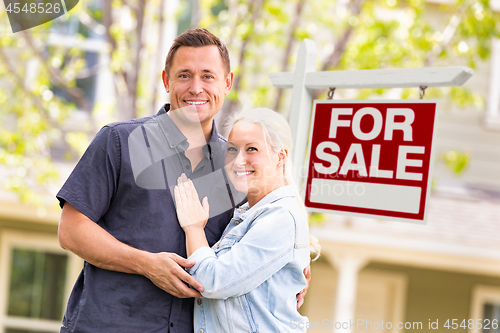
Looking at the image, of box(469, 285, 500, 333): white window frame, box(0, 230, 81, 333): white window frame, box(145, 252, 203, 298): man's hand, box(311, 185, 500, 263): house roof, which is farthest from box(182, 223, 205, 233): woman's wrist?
box(469, 285, 500, 333): white window frame

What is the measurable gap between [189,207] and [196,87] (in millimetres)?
493

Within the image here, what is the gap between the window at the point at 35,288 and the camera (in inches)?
268

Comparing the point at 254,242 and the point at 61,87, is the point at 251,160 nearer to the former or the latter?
the point at 254,242

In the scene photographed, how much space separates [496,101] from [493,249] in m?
2.36

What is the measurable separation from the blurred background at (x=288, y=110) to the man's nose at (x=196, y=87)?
2500 millimetres

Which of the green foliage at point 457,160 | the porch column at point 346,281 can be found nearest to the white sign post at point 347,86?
the green foliage at point 457,160

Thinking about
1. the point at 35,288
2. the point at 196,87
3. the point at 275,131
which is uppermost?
the point at 196,87

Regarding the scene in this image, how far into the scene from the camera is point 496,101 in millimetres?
7102

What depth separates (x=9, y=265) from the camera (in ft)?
22.4

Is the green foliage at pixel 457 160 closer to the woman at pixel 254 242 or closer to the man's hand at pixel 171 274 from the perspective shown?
the woman at pixel 254 242

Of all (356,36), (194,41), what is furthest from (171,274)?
(356,36)

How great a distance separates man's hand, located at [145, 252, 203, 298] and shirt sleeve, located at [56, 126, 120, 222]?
11.1 inches

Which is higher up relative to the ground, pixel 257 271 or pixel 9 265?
pixel 257 271

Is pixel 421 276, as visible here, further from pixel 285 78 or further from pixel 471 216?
pixel 285 78
